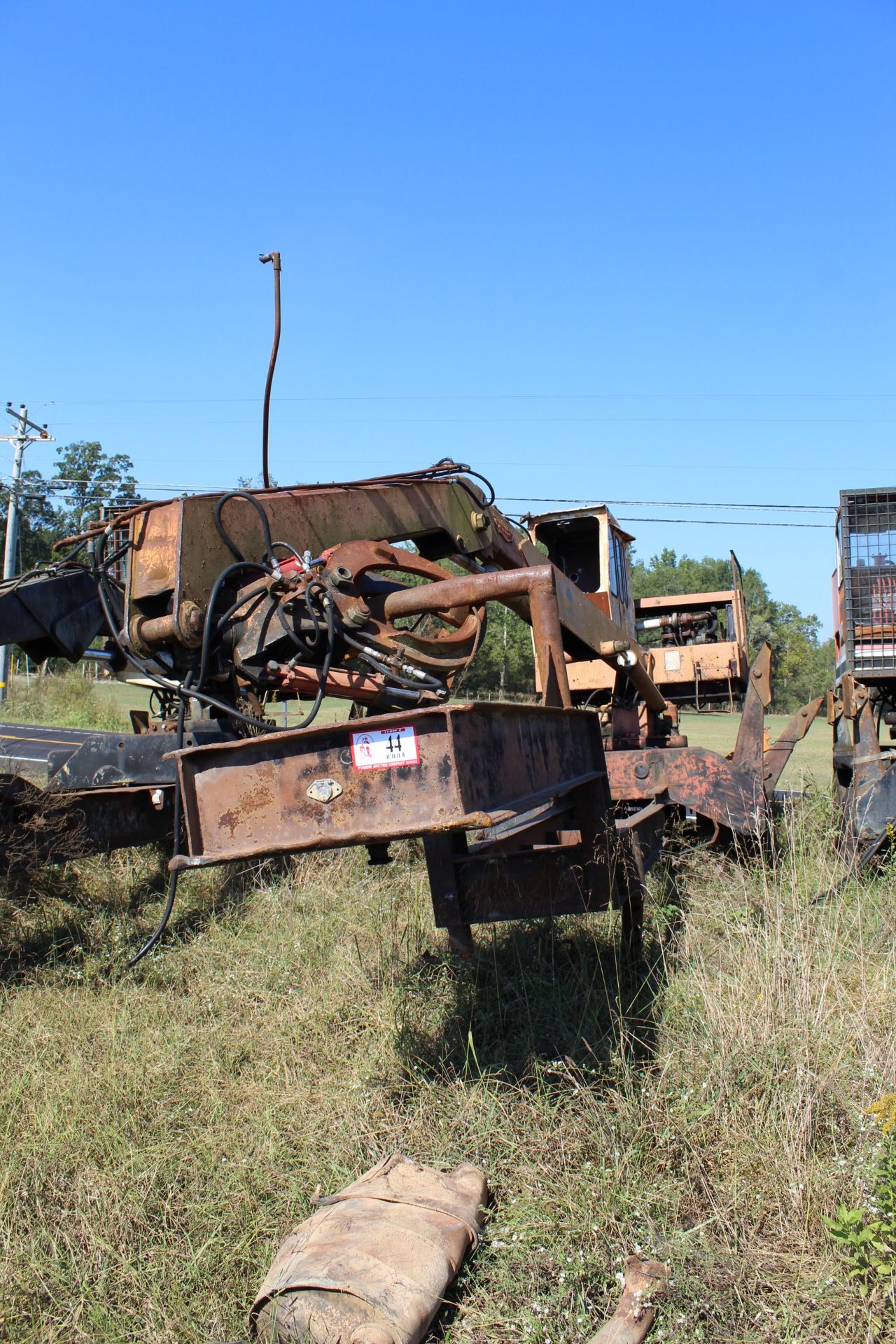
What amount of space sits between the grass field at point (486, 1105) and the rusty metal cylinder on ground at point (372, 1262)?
0.14m

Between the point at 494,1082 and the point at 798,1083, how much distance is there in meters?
1.13

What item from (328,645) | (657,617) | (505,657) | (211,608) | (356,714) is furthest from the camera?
(505,657)

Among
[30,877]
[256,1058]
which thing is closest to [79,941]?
[30,877]

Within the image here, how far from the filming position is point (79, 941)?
19.3ft

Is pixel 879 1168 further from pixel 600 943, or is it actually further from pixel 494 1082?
pixel 600 943

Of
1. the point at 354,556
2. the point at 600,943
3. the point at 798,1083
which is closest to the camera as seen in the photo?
the point at 798,1083

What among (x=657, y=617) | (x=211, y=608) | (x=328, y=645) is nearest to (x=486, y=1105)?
(x=328, y=645)

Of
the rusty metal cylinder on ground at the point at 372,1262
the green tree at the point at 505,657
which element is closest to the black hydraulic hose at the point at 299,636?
the rusty metal cylinder on ground at the point at 372,1262

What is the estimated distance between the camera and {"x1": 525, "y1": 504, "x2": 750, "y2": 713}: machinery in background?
35.1 ft

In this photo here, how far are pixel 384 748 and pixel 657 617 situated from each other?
15.0 meters

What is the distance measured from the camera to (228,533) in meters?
3.91

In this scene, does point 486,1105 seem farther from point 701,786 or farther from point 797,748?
point 797,748

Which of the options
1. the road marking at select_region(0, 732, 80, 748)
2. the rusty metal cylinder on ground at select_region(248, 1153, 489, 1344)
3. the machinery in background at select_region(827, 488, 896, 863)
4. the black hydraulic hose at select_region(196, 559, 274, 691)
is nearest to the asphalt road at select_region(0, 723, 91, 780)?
the road marking at select_region(0, 732, 80, 748)

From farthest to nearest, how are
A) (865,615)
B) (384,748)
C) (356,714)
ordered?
(865,615)
(356,714)
(384,748)
